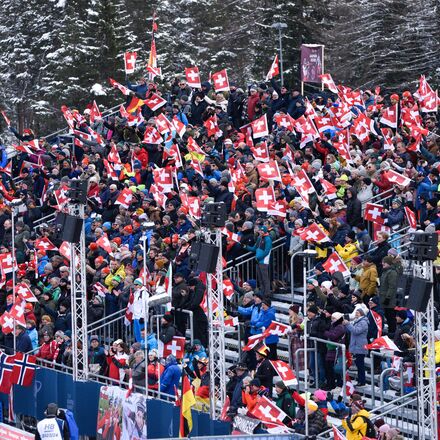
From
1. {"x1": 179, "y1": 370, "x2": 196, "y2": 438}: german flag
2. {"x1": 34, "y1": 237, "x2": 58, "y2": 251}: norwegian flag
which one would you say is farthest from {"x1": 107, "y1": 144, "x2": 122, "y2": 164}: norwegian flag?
{"x1": 179, "y1": 370, "x2": 196, "y2": 438}: german flag

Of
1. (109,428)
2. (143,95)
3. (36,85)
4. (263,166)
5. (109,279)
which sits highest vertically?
(36,85)

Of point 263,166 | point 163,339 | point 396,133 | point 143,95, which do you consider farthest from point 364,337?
point 143,95

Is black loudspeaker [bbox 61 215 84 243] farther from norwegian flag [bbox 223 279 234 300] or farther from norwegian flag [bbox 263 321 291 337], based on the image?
norwegian flag [bbox 263 321 291 337]

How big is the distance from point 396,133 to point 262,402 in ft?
40.2

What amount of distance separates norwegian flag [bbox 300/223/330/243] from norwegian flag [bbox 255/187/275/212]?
1.91 metres

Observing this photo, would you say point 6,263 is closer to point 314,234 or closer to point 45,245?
point 45,245

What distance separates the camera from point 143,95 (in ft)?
142

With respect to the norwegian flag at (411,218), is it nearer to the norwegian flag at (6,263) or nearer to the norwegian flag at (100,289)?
Answer: the norwegian flag at (100,289)

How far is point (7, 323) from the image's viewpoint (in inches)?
1232

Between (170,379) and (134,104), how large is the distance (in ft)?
52.9

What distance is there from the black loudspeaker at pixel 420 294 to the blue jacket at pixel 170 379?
6.16 metres

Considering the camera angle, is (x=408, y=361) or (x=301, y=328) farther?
(x=301, y=328)

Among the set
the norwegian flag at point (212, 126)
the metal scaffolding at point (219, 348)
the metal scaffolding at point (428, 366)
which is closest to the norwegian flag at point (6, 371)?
the metal scaffolding at point (219, 348)

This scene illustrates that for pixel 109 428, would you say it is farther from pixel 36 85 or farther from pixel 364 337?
pixel 36 85
